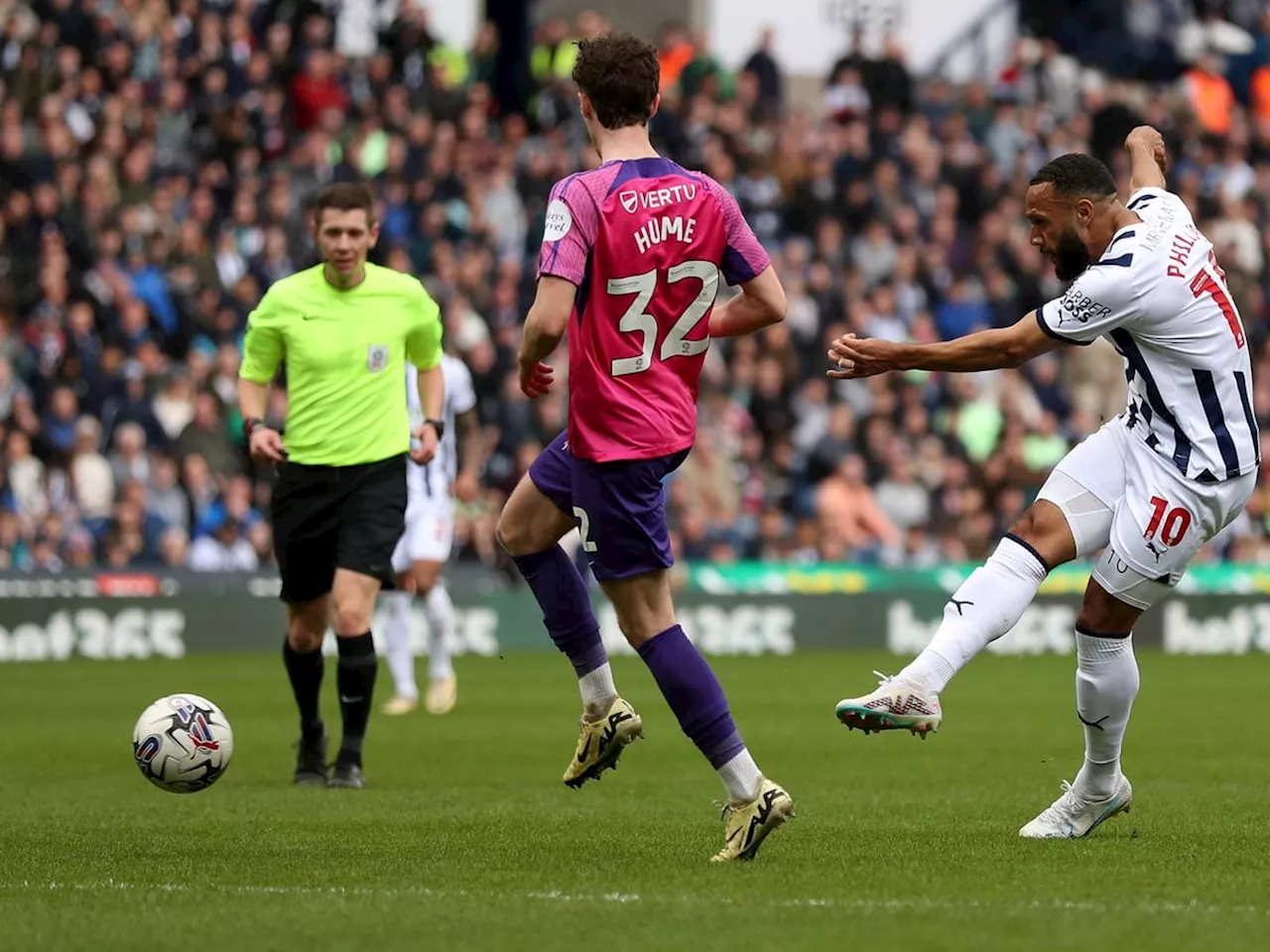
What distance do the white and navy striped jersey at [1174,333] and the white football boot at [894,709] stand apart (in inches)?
49.8

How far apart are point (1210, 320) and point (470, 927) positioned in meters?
3.40

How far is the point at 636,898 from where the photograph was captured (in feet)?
22.2

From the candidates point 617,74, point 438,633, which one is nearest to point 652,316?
point 617,74

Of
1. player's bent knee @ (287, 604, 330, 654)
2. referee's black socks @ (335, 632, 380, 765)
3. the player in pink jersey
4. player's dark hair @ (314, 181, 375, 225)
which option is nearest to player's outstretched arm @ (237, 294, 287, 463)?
player's dark hair @ (314, 181, 375, 225)

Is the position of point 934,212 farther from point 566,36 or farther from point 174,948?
point 174,948

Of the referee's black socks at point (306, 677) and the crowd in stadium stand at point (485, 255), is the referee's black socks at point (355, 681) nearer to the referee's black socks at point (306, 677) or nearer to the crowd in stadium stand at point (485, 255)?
the referee's black socks at point (306, 677)

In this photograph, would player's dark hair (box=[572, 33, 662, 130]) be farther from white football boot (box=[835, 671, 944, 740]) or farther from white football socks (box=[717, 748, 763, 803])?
white football socks (box=[717, 748, 763, 803])

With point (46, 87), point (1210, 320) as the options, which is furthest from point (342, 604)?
point (46, 87)

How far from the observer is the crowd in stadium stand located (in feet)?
70.0

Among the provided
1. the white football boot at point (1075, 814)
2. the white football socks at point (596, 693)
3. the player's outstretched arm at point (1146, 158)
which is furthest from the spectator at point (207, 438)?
the player's outstretched arm at point (1146, 158)

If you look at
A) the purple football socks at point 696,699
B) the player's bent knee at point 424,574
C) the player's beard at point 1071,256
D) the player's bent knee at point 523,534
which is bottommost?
the player's bent knee at point 424,574

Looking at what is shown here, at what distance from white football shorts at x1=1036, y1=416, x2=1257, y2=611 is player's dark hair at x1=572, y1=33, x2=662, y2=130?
6.73 ft

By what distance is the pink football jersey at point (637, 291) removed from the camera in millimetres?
7410

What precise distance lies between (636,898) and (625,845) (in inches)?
58.2
